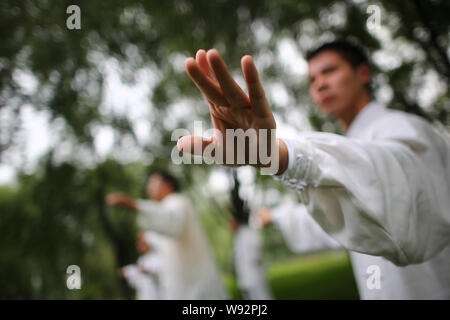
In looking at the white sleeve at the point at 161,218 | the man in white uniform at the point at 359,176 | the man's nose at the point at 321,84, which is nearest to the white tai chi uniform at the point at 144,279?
the white sleeve at the point at 161,218

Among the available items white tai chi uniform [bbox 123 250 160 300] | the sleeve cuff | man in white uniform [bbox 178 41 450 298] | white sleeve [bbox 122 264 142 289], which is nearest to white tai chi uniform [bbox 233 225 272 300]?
white tai chi uniform [bbox 123 250 160 300]

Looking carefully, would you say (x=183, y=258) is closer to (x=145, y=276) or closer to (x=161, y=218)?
(x=145, y=276)

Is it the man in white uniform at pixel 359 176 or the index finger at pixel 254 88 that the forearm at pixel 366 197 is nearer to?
the man in white uniform at pixel 359 176

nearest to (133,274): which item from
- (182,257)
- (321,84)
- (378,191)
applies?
(182,257)

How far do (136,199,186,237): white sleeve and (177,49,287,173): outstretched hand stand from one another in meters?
1.60

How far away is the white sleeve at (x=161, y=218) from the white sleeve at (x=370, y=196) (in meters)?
1.67

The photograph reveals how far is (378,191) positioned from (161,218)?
2021 millimetres

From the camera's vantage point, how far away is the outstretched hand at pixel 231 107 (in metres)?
0.88

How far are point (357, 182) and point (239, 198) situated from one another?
16.0 feet
